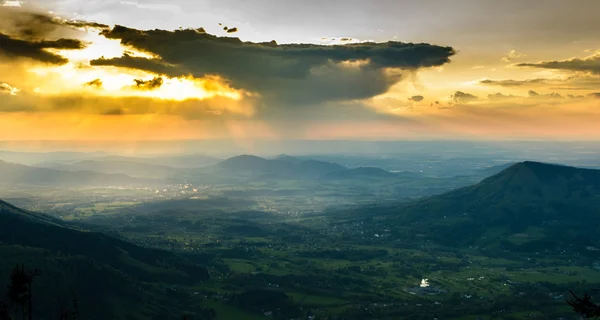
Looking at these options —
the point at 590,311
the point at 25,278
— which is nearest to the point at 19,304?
the point at 25,278

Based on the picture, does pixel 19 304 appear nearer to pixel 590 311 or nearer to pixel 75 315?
pixel 75 315

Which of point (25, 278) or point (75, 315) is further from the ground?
point (25, 278)

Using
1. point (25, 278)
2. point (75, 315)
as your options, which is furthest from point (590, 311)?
point (25, 278)

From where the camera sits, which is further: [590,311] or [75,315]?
[75,315]

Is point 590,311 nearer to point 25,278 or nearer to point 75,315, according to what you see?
point 75,315

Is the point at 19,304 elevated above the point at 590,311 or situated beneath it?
situated beneath

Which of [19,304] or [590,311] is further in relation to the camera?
[19,304]

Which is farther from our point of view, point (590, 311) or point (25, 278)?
point (25, 278)

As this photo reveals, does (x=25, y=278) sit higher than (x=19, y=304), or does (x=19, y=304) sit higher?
(x=25, y=278)
